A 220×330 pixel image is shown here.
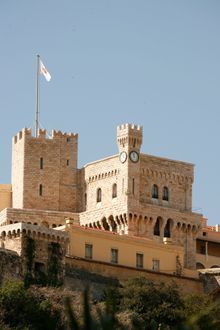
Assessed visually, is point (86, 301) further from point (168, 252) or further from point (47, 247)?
point (168, 252)

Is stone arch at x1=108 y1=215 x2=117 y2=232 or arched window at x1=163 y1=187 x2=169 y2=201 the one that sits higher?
arched window at x1=163 y1=187 x2=169 y2=201

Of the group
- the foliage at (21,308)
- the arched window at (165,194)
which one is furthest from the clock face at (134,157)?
the foliage at (21,308)

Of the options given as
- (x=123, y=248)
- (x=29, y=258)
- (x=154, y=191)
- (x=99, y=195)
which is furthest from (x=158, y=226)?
(x=29, y=258)

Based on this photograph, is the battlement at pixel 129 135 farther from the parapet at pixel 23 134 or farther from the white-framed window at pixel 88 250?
the white-framed window at pixel 88 250

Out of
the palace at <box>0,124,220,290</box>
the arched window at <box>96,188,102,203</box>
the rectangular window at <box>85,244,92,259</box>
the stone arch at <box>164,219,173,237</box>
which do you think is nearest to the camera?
the rectangular window at <box>85,244,92,259</box>

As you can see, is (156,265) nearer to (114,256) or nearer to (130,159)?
(114,256)

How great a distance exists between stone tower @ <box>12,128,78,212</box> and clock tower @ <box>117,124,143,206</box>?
4676 millimetres

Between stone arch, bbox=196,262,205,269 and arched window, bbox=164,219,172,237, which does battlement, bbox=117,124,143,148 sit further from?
stone arch, bbox=196,262,205,269

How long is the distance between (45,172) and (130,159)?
660 cm

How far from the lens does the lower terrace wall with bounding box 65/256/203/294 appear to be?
68375 millimetres

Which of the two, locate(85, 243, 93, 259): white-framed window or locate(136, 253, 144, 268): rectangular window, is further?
locate(136, 253, 144, 268): rectangular window

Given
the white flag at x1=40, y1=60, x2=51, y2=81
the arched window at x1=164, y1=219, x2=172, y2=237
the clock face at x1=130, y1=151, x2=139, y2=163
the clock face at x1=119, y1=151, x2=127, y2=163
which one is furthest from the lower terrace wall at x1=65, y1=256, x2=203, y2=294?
the white flag at x1=40, y1=60, x2=51, y2=81

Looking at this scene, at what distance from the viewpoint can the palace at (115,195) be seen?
7956cm

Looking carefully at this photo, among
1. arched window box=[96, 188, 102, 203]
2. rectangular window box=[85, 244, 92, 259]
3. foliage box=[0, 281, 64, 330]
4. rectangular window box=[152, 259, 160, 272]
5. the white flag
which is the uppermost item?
the white flag
